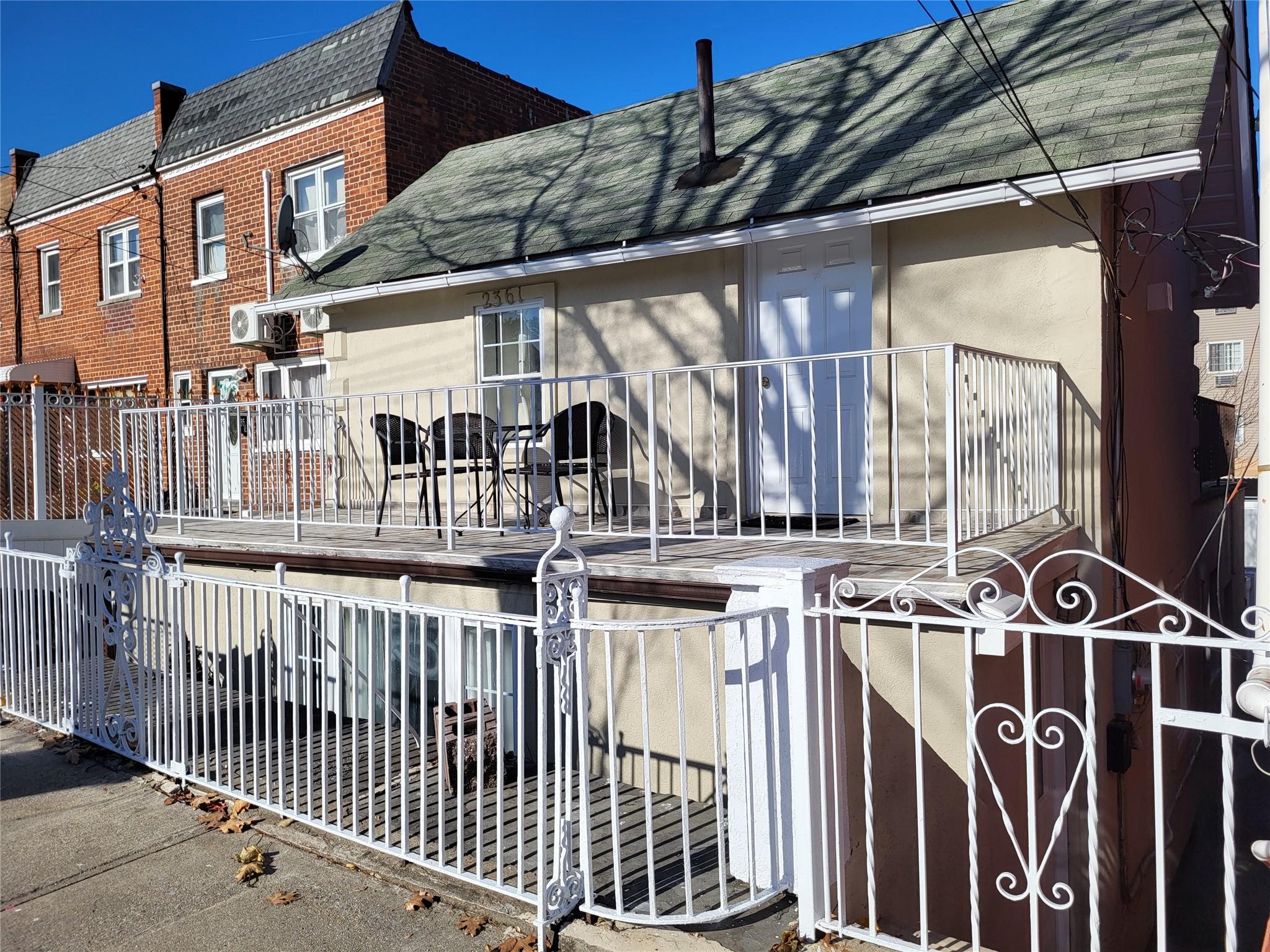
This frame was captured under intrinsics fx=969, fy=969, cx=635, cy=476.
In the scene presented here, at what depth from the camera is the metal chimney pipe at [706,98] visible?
26.5ft

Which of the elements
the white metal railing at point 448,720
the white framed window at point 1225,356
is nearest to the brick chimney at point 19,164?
the white metal railing at point 448,720

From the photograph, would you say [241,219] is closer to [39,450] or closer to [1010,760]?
[39,450]

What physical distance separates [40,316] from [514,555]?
1600 centimetres

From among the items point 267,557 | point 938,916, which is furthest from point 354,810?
point 267,557

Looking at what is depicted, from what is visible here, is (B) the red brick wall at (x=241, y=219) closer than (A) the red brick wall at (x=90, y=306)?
Yes

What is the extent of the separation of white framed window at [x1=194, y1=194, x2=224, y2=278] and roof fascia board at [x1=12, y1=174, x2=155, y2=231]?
1.28m

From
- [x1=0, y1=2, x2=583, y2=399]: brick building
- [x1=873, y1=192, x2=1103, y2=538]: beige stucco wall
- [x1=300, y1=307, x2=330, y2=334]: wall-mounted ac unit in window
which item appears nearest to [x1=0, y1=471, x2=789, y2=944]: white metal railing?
[x1=873, y1=192, x2=1103, y2=538]: beige stucco wall

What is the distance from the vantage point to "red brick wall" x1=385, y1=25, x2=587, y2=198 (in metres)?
12.4

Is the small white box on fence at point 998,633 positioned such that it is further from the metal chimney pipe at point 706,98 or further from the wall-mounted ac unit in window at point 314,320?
the wall-mounted ac unit in window at point 314,320

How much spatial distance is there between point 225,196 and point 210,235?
0.82 meters

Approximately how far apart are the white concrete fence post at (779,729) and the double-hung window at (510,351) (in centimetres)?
528

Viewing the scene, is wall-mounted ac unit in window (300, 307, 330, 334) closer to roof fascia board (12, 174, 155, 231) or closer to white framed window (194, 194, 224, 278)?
white framed window (194, 194, 224, 278)

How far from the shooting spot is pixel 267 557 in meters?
7.45

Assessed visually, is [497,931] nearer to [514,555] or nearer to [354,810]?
[354,810]
